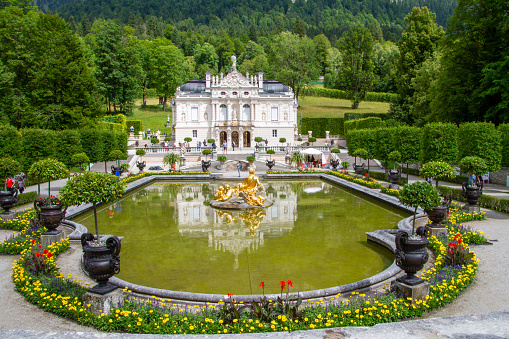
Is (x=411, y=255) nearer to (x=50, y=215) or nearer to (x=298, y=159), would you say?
(x=50, y=215)

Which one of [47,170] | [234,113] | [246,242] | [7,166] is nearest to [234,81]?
[234,113]

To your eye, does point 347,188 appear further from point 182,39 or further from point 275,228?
point 182,39

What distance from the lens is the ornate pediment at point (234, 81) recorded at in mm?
56812

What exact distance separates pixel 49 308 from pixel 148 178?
2295 cm

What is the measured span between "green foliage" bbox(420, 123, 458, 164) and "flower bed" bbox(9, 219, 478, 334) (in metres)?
17.9

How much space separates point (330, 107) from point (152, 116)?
108 feet

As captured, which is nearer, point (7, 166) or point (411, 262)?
point (411, 262)

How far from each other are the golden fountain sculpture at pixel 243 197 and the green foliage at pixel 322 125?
44.0 metres

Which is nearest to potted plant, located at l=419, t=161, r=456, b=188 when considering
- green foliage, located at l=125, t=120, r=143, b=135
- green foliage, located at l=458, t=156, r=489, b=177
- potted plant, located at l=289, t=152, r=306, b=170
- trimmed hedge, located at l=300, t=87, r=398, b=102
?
green foliage, located at l=458, t=156, r=489, b=177

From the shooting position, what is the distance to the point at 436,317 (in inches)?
281

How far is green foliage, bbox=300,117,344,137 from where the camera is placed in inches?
2467

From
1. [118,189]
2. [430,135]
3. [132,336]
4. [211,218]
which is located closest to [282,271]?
[118,189]

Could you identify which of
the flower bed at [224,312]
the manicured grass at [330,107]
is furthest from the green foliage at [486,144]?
the manicured grass at [330,107]

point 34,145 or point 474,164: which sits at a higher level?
point 34,145
